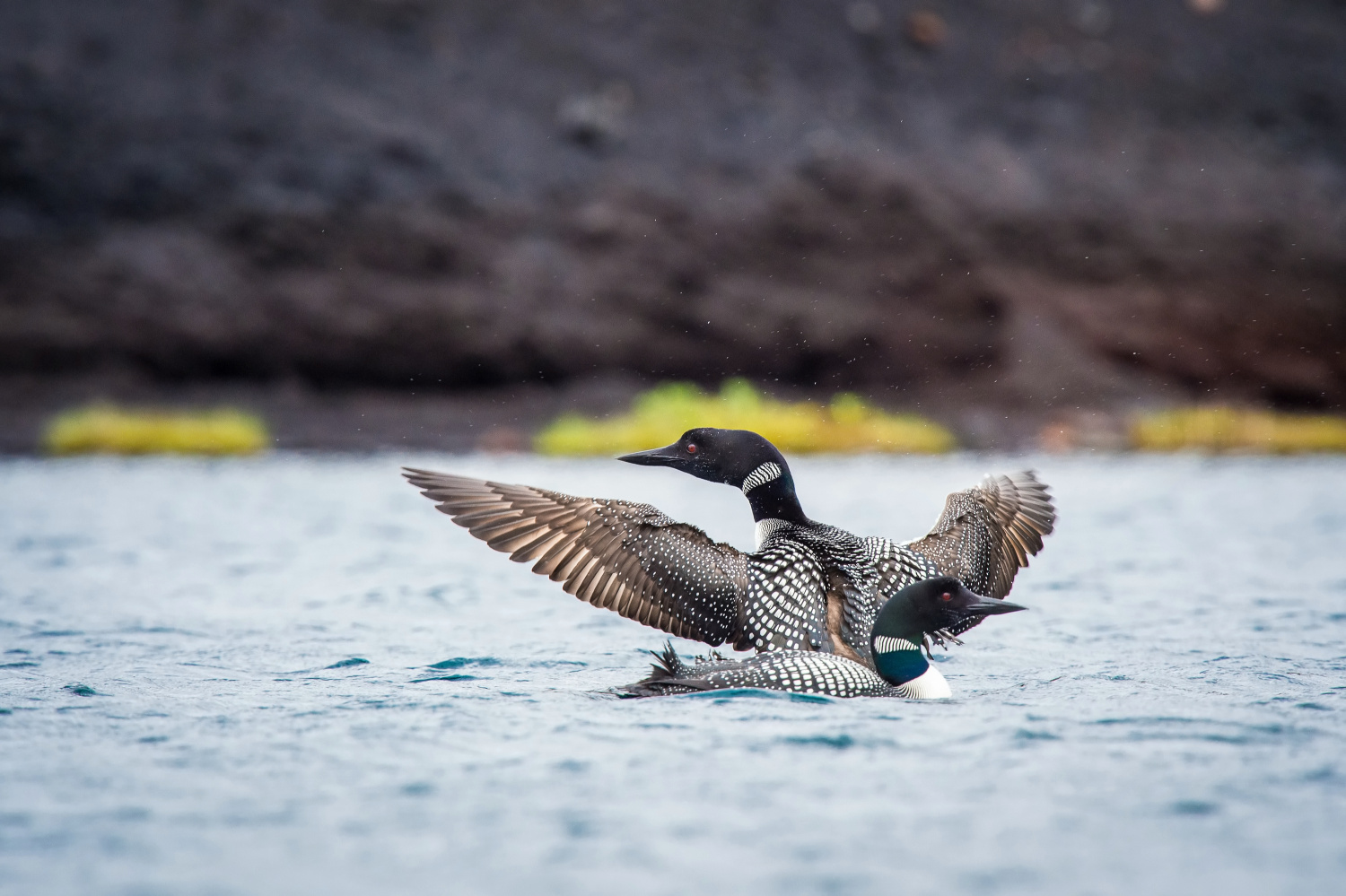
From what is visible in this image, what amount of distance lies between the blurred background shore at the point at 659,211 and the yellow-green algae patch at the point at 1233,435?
4.44 feet

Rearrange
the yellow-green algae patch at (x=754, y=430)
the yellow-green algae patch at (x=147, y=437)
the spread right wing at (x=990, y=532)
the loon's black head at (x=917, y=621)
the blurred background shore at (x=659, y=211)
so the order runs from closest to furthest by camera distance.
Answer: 1. the loon's black head at (x=917, y=621)
2. the spread right wing at (x=990, y=532)
3. the yellow-green algae patch at (x=754, y=430)
4. the yellow-green algae patch at (x=147, y=437)
5. the blurred background shore at (x=659, y=211)

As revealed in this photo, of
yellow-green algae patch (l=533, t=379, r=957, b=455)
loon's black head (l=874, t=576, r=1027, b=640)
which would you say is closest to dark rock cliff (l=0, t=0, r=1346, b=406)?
yellow-green algae patch (l=533, t=379, r=957, b=455)

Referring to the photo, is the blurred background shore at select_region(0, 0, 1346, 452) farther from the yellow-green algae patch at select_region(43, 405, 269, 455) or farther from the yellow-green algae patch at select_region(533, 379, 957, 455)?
the yellow-green algae patch at select_region(533, 379, 957, 455)

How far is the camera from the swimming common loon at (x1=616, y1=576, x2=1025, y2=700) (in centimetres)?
416

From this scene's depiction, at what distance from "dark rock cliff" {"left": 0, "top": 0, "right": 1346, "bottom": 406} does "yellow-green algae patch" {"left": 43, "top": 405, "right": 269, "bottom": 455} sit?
3.47 metres

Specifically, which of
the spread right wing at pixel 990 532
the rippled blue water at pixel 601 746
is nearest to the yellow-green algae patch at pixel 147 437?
the rippled blue water at pixel 601 746

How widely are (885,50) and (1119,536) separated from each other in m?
14.3

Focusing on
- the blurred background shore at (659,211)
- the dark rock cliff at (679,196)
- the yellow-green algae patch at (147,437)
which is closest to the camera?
the yellow-green algae patch at (147,437)

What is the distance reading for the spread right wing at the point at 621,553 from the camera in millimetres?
4367

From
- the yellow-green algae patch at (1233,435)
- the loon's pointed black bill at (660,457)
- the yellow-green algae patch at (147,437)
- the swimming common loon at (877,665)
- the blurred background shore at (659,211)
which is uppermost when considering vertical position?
the blurred background shore at (659,211)

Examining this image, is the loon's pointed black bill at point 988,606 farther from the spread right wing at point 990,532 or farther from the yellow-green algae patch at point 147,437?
the yellow-green algae patch at point 147,437

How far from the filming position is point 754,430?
14.3 m

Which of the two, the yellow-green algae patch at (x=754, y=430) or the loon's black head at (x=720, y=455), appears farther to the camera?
the yellow-green algae patch at (x=754, y=430)

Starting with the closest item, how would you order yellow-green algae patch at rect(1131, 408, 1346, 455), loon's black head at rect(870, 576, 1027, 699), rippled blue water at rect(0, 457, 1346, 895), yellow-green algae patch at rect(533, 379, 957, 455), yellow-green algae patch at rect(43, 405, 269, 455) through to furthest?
1. rippled blue water at rect(0, 457, 1346, 895)
2. loon's black head at rect(870, 576, 1027, 699)
3. yellow-green algae patch at rect(533, 379, 957, 455)
4. yellow-green algae patch at rect(43, 405, 269, 455)
5. yellow-green algae patch at rect(1131, 408, 1346, 455)
